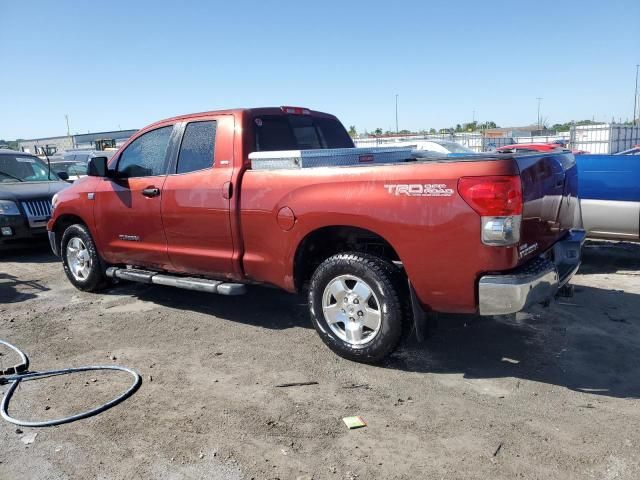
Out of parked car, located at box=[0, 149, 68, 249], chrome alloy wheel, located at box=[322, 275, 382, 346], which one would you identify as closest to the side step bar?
chrome alloy wheel, located at box=[322, 275, 382, 346]

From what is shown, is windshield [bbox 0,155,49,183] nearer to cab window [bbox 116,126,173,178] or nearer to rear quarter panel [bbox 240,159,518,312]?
cab window [bbox 116,126,173,178]

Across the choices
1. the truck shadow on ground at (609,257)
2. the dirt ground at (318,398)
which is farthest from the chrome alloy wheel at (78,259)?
the truck shadow on ground at (609,257)

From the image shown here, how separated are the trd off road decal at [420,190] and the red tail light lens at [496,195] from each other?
170 millimetres

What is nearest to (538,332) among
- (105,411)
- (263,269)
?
(263,269)

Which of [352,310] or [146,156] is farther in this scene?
[146,156]

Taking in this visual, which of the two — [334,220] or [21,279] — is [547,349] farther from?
[21,279]

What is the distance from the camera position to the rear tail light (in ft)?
10.7

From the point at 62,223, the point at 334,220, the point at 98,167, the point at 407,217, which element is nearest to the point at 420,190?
the point at 407,217

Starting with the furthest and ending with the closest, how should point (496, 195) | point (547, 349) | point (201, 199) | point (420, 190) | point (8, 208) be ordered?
point (8, 208) → point (201, 199) → point (547, 349) → point (420, 190) → point (496, 195)

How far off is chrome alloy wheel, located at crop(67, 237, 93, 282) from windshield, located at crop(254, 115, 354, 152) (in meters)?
2.77

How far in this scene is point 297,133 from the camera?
17.4 feet

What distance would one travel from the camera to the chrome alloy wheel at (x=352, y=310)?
3928 millimetres

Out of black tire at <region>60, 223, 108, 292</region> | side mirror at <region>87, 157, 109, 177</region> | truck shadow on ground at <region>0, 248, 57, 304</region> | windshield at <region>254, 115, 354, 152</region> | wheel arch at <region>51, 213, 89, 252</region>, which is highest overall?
windshield at <region>254, 115, 354, 152</region>

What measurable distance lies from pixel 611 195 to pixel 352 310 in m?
4.41
